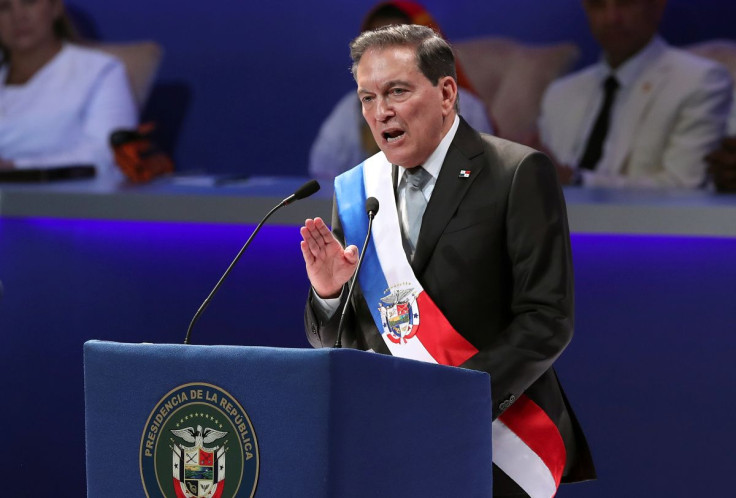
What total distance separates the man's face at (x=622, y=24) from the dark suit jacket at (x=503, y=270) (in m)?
2.71

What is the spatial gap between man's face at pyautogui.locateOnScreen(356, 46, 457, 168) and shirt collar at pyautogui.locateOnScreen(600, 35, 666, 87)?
2694mm

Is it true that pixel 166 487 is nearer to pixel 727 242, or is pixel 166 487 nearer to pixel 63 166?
pixel 727 242

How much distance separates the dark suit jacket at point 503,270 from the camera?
1.74 m

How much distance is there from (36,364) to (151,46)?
6.73ft

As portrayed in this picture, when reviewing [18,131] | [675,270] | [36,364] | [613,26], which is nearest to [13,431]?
[36,364]

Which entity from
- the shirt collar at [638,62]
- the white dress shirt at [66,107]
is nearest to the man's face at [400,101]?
the shirt collar at [638,62]

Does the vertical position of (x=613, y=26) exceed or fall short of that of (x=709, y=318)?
it exceeds it

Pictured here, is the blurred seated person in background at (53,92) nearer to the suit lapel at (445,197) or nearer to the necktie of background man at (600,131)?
the necktie of background man at (600,131)

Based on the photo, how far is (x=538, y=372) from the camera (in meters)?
1.76

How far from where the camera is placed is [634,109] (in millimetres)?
4328

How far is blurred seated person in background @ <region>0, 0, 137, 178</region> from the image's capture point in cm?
480

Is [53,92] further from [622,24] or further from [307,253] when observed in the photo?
[307,253]

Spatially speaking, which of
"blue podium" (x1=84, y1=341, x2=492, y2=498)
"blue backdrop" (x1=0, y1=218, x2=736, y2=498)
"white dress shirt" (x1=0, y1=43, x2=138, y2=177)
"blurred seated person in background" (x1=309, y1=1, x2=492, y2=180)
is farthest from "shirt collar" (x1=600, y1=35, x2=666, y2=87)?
"blue podium" (x1=84, y1=341, x2=492, y2=498)

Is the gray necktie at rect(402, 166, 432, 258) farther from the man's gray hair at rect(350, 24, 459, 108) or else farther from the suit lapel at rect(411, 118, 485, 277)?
the man's gray hair at rect(350, 24, 459, 108)
